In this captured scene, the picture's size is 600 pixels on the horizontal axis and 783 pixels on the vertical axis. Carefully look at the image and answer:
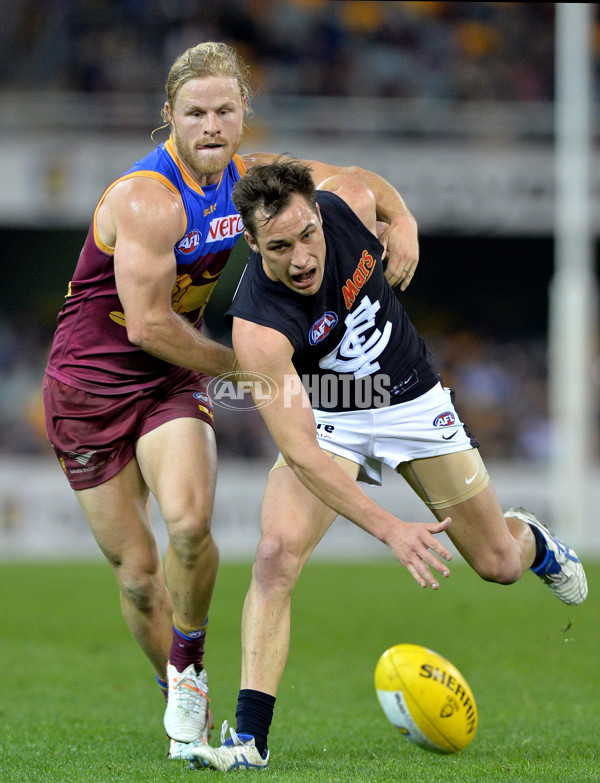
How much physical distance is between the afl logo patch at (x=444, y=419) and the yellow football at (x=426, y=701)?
41.1 inches

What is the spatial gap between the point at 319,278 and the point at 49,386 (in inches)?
60.6

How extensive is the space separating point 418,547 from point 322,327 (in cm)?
108

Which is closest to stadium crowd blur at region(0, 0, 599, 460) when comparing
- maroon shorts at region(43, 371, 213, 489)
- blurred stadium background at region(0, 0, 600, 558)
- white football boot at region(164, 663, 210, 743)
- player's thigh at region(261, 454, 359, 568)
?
blurred stadium background at region(0, 0, 600, 558)

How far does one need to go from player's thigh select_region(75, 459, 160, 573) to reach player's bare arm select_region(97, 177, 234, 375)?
2.37ft

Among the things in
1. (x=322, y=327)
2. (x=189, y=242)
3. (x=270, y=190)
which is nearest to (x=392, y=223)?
(x=322, y=327)

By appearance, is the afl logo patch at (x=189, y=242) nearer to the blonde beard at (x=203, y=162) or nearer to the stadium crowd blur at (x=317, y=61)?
the blonde beard at (x=203, y=162)

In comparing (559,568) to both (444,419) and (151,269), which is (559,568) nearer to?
(444,419)

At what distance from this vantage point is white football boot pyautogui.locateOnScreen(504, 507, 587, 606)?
548 cm

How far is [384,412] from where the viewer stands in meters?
4.89

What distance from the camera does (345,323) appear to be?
15.2ft

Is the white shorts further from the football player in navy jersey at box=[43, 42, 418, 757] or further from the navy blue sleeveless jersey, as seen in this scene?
the football player in navy jersey at box=[43, 42, 418, 757]

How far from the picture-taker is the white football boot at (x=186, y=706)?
465 centimetres

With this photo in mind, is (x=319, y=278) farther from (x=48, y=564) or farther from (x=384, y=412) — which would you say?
(x=48, y=564)

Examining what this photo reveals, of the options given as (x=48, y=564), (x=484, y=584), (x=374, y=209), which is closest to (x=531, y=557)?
(x=374, y=209)
